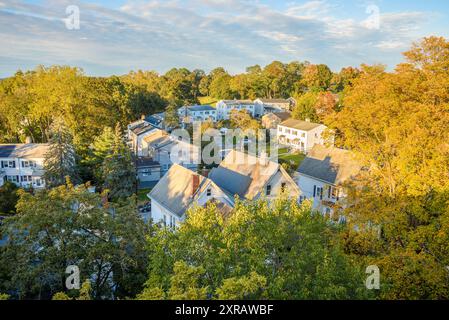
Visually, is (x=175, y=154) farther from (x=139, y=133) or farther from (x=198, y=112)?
(x=198, y=112)

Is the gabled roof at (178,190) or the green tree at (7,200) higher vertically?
the gabled roof at (178,190)

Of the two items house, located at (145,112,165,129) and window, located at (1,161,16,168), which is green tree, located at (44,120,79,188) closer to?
window, located at (1,161,16,168)

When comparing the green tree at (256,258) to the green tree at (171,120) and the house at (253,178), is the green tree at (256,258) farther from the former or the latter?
the green tree at (171,120)

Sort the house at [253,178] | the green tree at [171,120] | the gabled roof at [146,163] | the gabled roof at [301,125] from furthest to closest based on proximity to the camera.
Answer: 1. the green tree at [171,120]
2. the gabled roof at [301,125]
3. the gabled roof at [146,163]
4. the house at [253,178]

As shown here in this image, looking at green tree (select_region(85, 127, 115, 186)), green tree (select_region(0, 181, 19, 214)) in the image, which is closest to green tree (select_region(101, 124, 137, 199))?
green tree (select_region(85, 127, 115, 186))

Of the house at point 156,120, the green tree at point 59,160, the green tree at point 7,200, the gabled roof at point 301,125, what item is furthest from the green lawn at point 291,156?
the green tree at point 7,200
